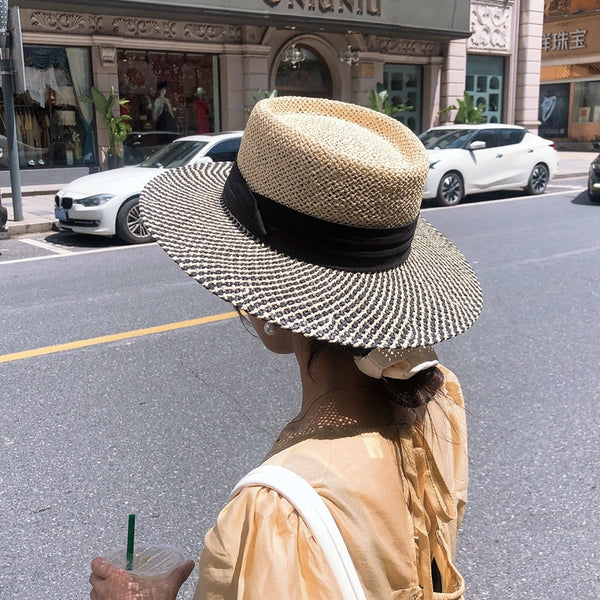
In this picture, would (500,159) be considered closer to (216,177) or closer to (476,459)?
(476,459)

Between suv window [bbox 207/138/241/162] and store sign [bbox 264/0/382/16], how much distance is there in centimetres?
694

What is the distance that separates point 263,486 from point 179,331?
481 cm

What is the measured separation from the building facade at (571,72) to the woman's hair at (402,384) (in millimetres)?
31335

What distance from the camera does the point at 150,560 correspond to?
54.2 inches

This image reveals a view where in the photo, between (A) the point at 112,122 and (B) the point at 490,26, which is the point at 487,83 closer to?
(B) the point at 490,26

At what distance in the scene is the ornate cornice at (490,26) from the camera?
22375 millimetres

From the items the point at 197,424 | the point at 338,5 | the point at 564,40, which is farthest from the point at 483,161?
the point at 564,40

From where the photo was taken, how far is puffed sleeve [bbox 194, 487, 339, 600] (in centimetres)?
96

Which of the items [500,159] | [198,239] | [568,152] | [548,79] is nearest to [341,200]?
[198,239]

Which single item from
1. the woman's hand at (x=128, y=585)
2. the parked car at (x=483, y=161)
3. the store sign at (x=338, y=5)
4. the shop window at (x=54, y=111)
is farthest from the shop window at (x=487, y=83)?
the woman's hand at (x=128, y=585)

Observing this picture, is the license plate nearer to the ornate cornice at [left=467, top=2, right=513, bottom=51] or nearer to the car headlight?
the car headlight

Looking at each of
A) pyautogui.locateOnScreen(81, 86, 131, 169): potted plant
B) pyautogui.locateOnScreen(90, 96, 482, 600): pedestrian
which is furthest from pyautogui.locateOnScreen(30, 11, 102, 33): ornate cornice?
pyautogui.locateOnScreen(90, 96, 482, 600): pedestrian

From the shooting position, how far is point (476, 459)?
3.72 meters

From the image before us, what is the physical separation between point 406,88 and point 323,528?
71.7ft
